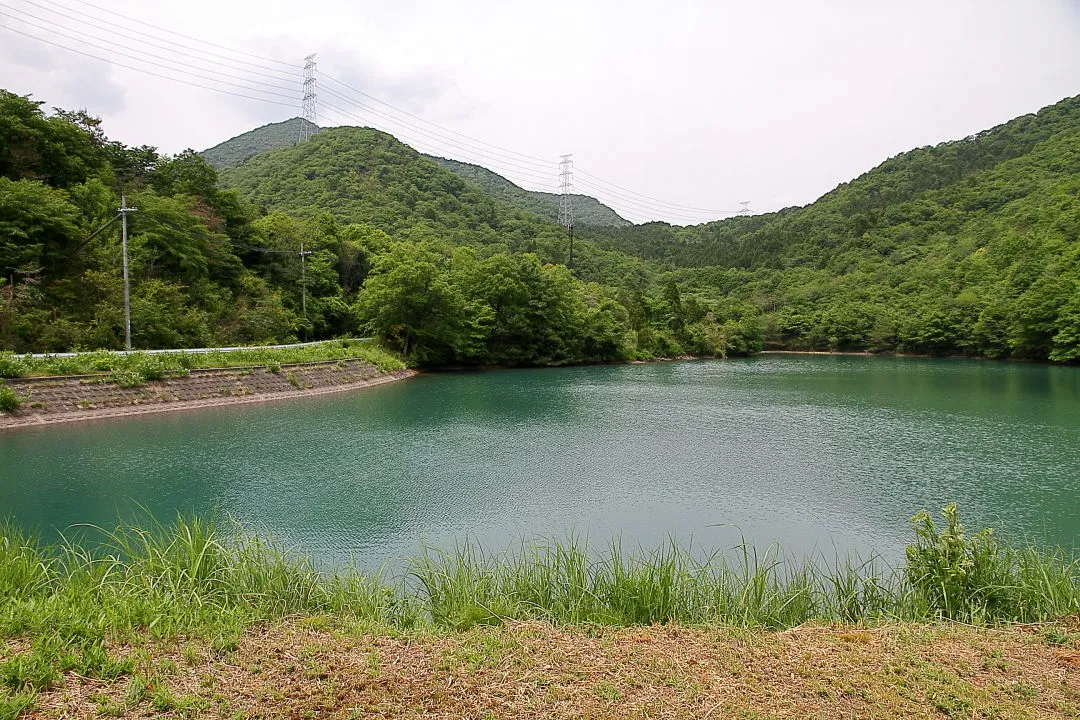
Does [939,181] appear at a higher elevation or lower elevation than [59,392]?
higher

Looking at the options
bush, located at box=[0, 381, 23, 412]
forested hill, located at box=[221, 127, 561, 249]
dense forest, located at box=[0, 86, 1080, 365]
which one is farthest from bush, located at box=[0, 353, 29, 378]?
forested hill, located at box=[221, 127, 561, 249]

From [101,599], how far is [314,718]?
2664 millimetres

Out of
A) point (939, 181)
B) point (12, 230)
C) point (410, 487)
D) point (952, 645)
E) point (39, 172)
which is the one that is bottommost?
point (410, 487)

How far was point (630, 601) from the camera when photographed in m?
5.28

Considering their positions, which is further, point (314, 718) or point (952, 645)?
point (952, 645)

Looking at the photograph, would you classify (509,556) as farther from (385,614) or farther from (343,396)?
(343,396)

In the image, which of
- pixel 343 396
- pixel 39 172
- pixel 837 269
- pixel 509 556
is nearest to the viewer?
pixel 509 556

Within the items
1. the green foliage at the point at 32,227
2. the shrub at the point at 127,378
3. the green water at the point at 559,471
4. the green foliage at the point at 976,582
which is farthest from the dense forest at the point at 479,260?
the green foliage at the point at 976,582

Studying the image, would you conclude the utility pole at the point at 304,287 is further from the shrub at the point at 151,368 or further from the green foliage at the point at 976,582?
the green foliage at the point at 976,582

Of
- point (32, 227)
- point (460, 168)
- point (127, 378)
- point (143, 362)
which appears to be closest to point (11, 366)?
point (127, 378)

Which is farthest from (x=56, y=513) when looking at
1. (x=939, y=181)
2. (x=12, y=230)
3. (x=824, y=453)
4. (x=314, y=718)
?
(x=939, y=181)

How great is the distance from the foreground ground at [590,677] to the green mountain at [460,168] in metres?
89.3

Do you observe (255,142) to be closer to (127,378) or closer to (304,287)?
(304,287)

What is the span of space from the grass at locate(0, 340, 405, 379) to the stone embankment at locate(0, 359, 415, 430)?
0.26 metres
